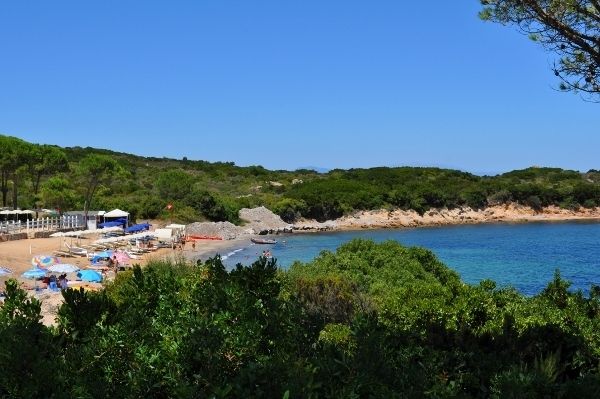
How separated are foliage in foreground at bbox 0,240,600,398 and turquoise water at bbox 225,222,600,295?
23.6 m

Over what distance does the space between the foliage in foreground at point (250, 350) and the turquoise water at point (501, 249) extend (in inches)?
931

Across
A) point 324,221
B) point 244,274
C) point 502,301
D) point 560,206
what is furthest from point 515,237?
point 244,274

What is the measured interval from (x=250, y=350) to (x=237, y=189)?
85796 millimetres

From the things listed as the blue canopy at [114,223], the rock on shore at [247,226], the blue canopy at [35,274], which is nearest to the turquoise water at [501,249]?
the rock on shore at [247,226]

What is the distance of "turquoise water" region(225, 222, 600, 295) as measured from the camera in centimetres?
3691

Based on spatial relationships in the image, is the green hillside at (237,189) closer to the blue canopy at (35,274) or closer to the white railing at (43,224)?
the white railing at (43,224)

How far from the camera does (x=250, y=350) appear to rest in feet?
17.3

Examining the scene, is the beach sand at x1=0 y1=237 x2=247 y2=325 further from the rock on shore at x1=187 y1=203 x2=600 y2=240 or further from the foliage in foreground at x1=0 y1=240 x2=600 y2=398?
the foliage in foreground at x1=0 y1=240 x2=600 y2=398

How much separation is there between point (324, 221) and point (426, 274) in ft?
185

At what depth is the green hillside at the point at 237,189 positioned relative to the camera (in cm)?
4991

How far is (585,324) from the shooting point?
28.0 ft

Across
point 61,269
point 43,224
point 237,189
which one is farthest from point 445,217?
point 61,269

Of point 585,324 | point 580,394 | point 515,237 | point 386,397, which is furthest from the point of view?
point 515,237

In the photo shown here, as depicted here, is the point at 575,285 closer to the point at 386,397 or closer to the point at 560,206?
the point at 386,397
